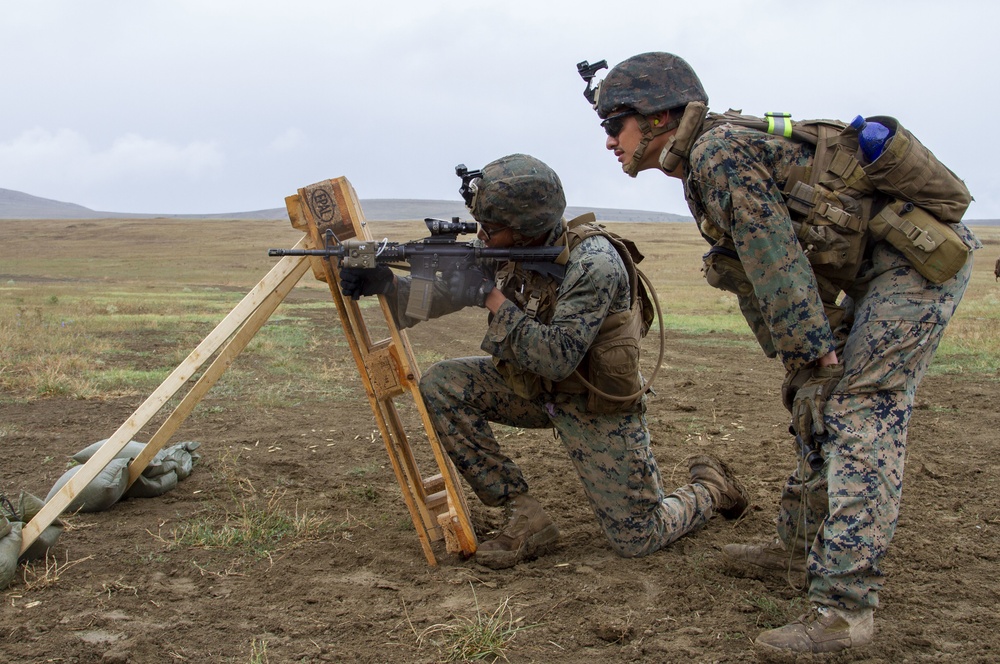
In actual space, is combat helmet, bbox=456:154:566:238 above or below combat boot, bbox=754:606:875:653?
above

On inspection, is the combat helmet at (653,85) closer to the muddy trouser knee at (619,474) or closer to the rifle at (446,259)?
the rifle at (446,259)

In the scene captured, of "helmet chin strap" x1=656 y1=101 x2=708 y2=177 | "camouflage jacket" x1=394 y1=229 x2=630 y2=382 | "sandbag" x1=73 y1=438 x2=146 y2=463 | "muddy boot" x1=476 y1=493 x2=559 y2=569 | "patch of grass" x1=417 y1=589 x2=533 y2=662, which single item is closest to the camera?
"patch of grass" x1=417 y1=589 x2=533 y2=662

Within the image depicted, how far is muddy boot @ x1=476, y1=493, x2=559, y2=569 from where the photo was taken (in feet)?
14.2

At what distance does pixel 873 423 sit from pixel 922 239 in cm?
73

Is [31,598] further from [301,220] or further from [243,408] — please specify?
[243,408]

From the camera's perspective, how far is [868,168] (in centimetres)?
340

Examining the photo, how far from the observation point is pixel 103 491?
487cm

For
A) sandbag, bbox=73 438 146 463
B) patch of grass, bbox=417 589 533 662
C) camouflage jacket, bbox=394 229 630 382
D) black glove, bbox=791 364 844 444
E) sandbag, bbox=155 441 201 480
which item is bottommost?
patch of grass, bbox=417 589 533 662

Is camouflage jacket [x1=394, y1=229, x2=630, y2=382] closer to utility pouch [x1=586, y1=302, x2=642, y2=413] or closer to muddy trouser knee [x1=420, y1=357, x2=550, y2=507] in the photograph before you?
utility pouch [x1=586, y1=302, x2=642, y2=413]

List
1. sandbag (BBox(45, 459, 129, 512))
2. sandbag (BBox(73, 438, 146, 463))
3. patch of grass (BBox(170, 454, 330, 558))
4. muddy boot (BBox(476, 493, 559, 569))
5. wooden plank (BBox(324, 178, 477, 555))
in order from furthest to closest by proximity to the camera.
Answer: sandbag (BBox(73, 438, 146, 463)) → sandbag (BBox(45, 459, 129, 512)) → patch of grass (BBox(170, 454, 330, 558)) → muddy boot (BBox(476, 493, 559, 569)) → wooden plank (BBox(324, 178, 477, 555))

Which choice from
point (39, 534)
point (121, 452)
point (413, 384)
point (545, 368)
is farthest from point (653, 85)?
point (121, 452)

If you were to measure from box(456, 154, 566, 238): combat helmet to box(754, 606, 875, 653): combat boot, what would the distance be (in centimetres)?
211

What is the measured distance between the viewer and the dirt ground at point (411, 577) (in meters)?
3.45

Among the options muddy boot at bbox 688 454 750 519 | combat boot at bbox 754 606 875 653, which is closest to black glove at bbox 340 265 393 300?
muddy boot at bbox 688 454 750 519
